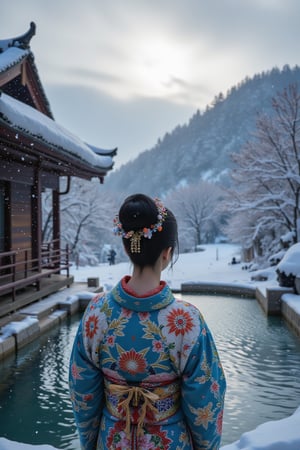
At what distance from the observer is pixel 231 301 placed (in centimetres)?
1129

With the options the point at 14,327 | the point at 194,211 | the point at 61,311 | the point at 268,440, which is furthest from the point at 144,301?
the point at 194,211

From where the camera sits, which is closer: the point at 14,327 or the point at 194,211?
the point at 14,327

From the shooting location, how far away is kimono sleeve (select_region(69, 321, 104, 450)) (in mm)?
1579

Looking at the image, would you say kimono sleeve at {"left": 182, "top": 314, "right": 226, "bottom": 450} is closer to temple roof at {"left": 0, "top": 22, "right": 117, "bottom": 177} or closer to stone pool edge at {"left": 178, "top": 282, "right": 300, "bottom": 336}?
temple roof at {"left": 0, "top": 22, "right": 117, "bottom": 177}

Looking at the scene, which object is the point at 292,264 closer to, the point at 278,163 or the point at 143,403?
the point at 278,163

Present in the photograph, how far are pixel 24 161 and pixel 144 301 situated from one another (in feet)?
28.2

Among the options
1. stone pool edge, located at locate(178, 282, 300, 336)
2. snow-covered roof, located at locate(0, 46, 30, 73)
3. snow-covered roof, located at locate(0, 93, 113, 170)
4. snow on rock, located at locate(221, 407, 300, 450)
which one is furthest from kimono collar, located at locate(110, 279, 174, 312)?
snow-covered roof, located at locate(0, 46, 30, 73)

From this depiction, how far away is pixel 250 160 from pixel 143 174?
90232mm

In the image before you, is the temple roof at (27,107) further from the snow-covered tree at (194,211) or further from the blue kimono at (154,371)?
the snow-covered tree at (194,211)

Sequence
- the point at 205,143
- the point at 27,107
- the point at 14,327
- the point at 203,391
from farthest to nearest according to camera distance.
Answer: the point at 205,143 < the point at 27,107 < the point at 14,327 < the point at 203,391

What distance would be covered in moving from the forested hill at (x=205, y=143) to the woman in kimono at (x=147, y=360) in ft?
297

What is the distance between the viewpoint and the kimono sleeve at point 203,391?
1.46 m

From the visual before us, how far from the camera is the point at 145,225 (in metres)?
1.54

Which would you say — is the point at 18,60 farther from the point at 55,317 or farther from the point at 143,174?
the point at 143,174
